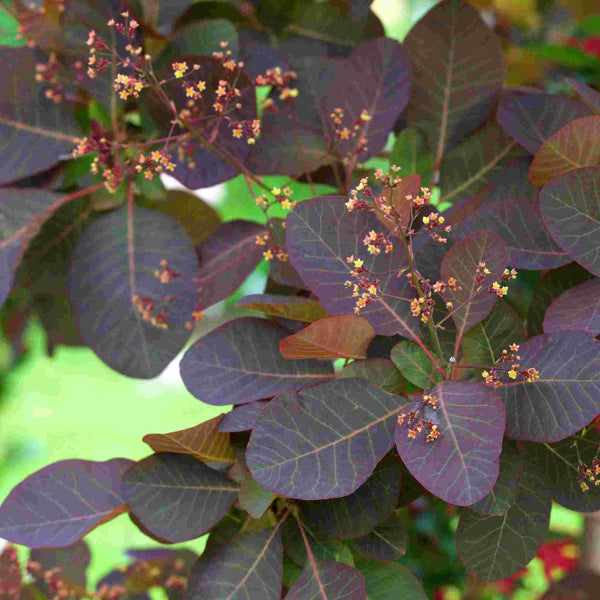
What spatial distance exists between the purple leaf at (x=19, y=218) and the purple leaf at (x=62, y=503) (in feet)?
0.49

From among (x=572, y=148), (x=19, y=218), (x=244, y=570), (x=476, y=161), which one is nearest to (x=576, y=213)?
(x=572, y=148)

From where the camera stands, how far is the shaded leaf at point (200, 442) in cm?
40

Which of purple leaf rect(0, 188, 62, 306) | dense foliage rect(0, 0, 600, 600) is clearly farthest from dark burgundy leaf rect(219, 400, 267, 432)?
purple leaf rect(0, 188, 62, 306)

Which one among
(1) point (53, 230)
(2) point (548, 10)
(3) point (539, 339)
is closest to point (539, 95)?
(3) point (539, 339)

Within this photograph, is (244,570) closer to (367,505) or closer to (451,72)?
(367,505)

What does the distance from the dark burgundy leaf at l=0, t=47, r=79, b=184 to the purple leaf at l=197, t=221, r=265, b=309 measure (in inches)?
5.7

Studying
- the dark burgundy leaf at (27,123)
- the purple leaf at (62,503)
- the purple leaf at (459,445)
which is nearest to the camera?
the purple leaf at (459,445)

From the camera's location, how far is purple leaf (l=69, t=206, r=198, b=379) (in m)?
0.53

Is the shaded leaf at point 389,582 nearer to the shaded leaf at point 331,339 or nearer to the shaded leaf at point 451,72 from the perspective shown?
the shaded leaf at point 331,339

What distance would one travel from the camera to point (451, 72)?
1.78 ft

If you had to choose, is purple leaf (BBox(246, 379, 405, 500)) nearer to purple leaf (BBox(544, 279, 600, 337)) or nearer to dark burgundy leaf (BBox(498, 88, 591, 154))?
purple leaf (BBox(544, 279, 600, 337))

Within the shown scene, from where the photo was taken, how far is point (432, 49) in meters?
0.54

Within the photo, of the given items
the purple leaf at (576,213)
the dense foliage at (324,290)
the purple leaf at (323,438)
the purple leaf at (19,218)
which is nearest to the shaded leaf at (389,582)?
the dense foliage at (324,290)

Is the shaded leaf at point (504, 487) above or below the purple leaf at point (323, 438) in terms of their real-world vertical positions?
below
